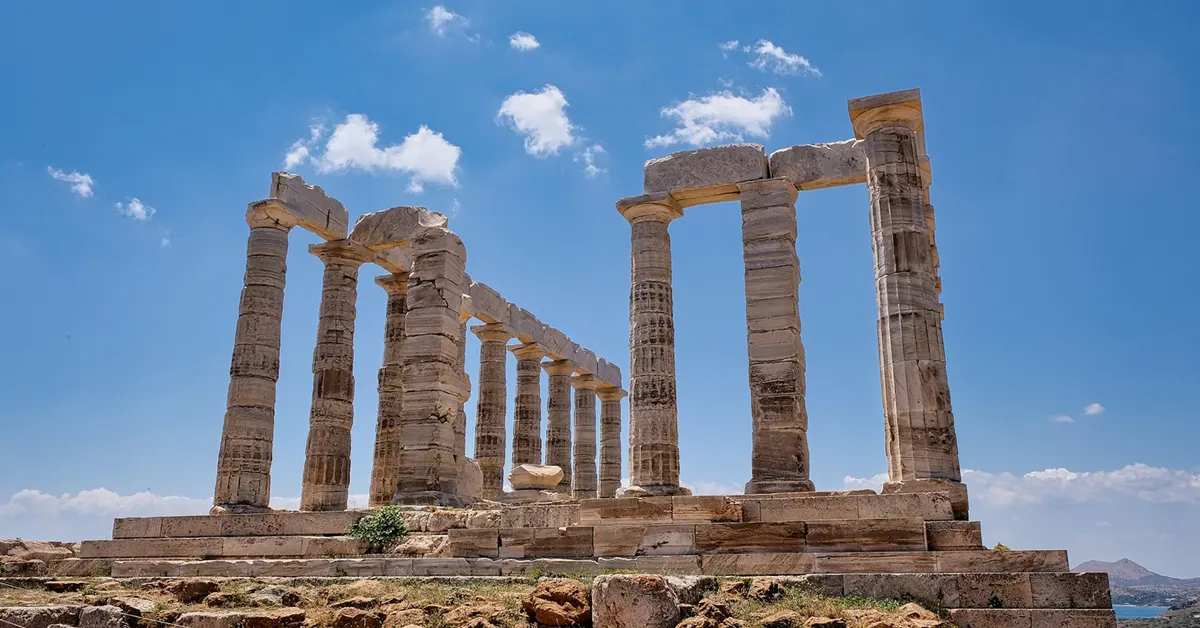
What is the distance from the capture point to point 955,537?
12.0 m

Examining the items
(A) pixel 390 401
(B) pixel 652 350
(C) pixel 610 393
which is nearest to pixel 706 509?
(B) pixel 652 350

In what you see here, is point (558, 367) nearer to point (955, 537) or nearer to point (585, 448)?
point (585, 448)

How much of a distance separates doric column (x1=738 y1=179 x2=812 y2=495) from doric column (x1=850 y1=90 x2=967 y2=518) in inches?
90.7

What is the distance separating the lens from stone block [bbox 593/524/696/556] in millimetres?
12758

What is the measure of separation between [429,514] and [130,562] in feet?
18.1

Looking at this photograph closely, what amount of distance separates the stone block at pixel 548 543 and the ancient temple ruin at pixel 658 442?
1.4 inches

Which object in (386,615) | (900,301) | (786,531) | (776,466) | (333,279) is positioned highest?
(333,279)

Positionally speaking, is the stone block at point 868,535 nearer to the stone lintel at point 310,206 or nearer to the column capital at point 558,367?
the stone lintel at point 310,206

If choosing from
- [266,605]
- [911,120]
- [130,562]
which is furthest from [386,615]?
[911,120]

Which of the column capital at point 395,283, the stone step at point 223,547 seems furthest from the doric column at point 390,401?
the stone step at point 223,547

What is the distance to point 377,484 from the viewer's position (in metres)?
25.3

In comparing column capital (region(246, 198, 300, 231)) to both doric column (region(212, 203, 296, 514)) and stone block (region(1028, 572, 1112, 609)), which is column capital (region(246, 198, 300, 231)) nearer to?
doric column (region(212, 203, 296, 514))

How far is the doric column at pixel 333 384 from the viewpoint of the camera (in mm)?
23703

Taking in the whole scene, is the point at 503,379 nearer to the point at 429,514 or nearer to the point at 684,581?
the point at 429,514
